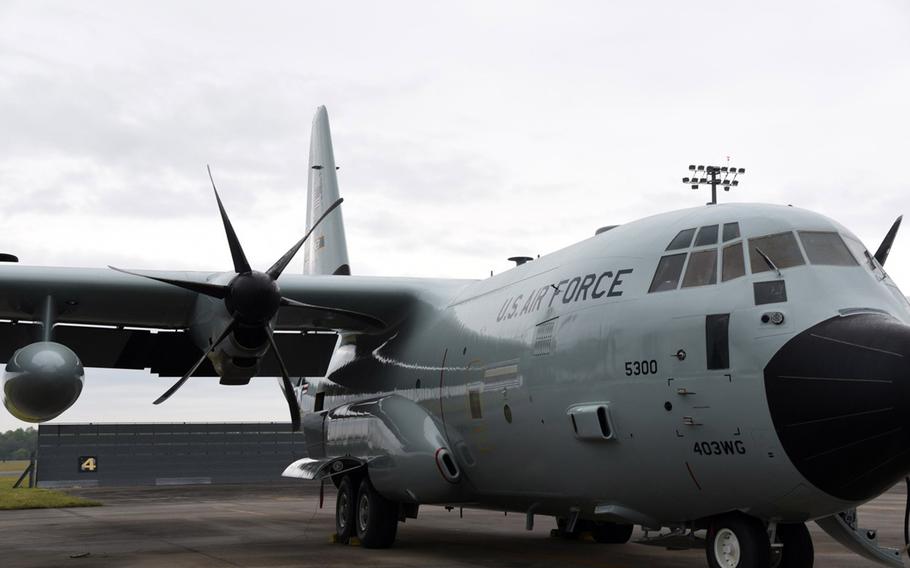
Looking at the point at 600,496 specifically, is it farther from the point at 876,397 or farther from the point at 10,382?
the point at 10,382

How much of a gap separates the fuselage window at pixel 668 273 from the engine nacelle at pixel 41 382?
329 inches

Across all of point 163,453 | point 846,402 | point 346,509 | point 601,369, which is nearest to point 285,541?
point 346,509

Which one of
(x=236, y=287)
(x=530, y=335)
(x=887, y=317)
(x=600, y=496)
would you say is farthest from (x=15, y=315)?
(x=887, y=317)

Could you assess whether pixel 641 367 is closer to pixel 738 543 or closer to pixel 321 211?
pixel 738 543

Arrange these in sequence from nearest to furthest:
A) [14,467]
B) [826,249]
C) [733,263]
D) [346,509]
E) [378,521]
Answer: [826,249] → [733,263] → [378,521] → [346,509] → [14,467]

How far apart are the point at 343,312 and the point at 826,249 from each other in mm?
8489

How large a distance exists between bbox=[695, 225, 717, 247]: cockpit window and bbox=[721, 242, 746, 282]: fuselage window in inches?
9.2

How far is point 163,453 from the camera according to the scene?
129ft

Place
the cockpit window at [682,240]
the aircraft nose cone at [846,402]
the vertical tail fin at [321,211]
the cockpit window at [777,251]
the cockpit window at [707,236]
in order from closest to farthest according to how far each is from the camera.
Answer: the aircraft nose cone at [846,402] → the cockpit window at [777,251] → the cockpit window at [707,236] → the cockpit window at [682,240] → the vertical tail fin at [321,211]

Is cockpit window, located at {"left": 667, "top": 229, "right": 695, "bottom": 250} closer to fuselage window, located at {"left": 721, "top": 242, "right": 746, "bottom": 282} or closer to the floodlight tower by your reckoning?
fuselage window, located at {"left": 721, "top": 242, "right": 746, "bottom": 282}

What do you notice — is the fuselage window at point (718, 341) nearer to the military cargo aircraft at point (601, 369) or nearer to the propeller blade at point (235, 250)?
the military cargo aircraft at point (601, 369)

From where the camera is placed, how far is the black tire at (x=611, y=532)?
1475 cm

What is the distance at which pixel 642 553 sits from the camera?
13.8m

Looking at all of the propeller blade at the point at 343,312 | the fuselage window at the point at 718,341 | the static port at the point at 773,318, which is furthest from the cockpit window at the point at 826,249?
the propeller blade at the point at 343,312
